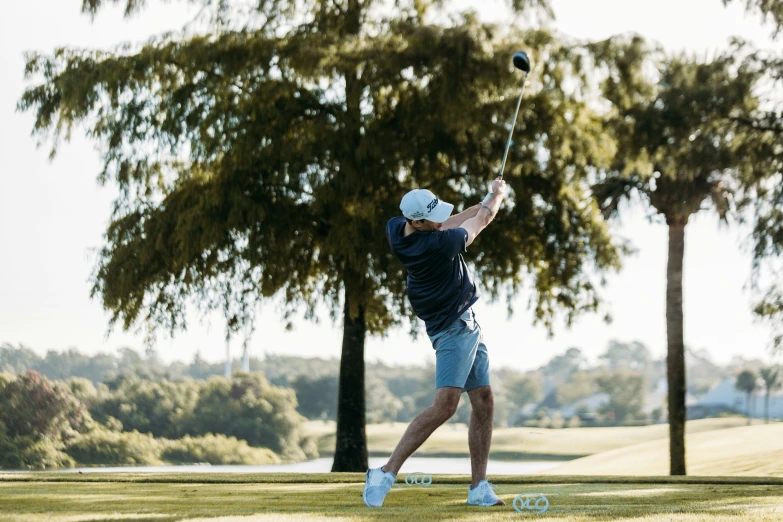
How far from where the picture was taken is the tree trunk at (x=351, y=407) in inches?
683

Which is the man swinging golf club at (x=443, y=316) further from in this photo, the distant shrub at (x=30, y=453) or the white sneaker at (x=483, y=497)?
the distant shrub at (x=30, y=453)

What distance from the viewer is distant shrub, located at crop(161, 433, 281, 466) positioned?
51.8m

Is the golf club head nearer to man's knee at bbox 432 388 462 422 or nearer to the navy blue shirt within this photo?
the navy blue shirt

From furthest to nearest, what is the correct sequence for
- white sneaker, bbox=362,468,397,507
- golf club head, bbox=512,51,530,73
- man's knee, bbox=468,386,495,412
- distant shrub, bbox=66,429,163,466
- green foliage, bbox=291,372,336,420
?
green foliage, bbox=291,372,336,420 < distant shrub, bbox=66,429,163,466 < golf club head, bbox=512,51,530,73 < man's knee, bbox=468,386,495,412 < white sneaker, bbox=362,468,397,507

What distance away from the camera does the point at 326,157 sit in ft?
52.3

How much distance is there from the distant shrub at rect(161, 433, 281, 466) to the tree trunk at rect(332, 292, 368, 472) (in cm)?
3317

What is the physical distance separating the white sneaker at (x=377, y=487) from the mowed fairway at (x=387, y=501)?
0.19ft

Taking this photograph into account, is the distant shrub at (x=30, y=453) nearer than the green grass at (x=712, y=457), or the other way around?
the green grass at (x=712, y=457)

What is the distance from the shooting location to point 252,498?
275 inches

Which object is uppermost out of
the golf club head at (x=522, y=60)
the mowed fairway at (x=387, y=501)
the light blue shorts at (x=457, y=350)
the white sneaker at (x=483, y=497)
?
the golf club head at (x=522, y=60)

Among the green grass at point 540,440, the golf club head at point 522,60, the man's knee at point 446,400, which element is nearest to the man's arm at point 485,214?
the man's knee at point 446,400

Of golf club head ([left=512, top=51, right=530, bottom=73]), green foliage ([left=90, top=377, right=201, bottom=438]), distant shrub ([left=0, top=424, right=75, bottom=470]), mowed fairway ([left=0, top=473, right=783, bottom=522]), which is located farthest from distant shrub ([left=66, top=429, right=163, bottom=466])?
golf club head ([left=512, top=51, right=530, bottom=73])

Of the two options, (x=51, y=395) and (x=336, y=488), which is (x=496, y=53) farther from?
(x=51, y=395)

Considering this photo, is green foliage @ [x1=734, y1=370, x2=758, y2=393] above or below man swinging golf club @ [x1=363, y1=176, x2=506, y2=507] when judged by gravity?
above
